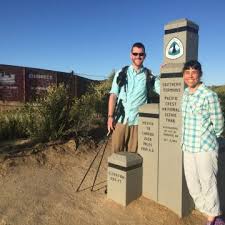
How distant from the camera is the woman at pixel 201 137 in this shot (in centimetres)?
385

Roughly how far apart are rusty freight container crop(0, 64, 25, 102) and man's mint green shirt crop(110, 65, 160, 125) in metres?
7.88

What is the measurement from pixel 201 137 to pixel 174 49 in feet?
4.13

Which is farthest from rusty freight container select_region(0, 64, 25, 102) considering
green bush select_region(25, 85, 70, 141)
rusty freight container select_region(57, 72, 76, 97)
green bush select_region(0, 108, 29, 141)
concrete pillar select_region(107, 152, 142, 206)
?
concrete pillar select_region(107, 152, 142, 206)

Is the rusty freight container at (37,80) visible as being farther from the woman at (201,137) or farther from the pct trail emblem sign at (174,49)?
the woman at (201,137)

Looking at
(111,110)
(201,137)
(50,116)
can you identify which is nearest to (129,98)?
(111,110)

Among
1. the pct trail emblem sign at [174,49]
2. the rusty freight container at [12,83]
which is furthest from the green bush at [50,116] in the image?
the rusty freight container at [12,83]

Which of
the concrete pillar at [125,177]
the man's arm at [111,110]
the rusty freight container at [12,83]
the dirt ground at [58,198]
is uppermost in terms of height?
the rusty freight container at [12,83]

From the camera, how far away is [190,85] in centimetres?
403

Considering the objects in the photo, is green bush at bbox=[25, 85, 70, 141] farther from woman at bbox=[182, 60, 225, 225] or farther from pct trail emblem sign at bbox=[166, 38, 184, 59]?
woman at bbox=[182, 60, 225, 225]

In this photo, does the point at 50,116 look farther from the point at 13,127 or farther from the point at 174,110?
the point at 174,110

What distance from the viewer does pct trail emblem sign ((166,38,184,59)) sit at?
4532 millimetres

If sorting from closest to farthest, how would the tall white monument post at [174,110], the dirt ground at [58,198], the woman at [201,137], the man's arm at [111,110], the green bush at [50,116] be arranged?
1. the woman at [201,137]
2. the tall white monument post at [174,110]
3. the dirt ground at [58,198]
4. the man's arm at [111,110]
5. the green bush at [50,116]

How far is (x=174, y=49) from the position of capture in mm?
4605

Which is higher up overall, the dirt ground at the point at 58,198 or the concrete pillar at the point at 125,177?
the concrete pillar at the point at 125,177
